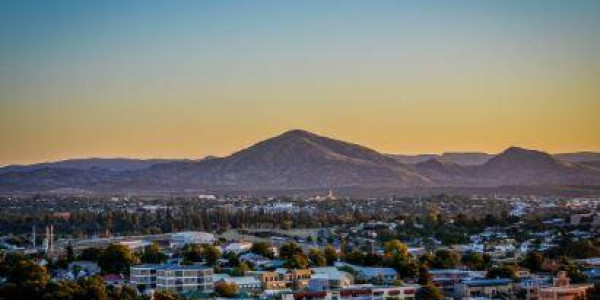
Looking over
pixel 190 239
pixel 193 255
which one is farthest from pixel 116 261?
pixel 190 239

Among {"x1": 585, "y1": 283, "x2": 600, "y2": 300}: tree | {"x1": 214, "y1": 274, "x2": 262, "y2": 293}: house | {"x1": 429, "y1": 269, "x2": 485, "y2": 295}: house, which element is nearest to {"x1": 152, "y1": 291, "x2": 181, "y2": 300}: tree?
{"x1": 214, "y1": 274, "x2": 262, "y2": 293}: house

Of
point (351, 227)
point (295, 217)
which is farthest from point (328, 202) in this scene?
point (351, 227)

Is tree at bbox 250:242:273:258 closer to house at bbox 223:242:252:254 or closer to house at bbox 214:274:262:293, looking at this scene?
house at bbox 223:242:252:254

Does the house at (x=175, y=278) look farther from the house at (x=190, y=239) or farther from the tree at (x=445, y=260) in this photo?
the house at (x=190, y=239)

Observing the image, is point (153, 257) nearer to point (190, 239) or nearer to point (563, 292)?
point (190, 239)

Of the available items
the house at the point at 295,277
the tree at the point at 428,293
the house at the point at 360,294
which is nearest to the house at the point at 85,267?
the house at the point at 295,277
